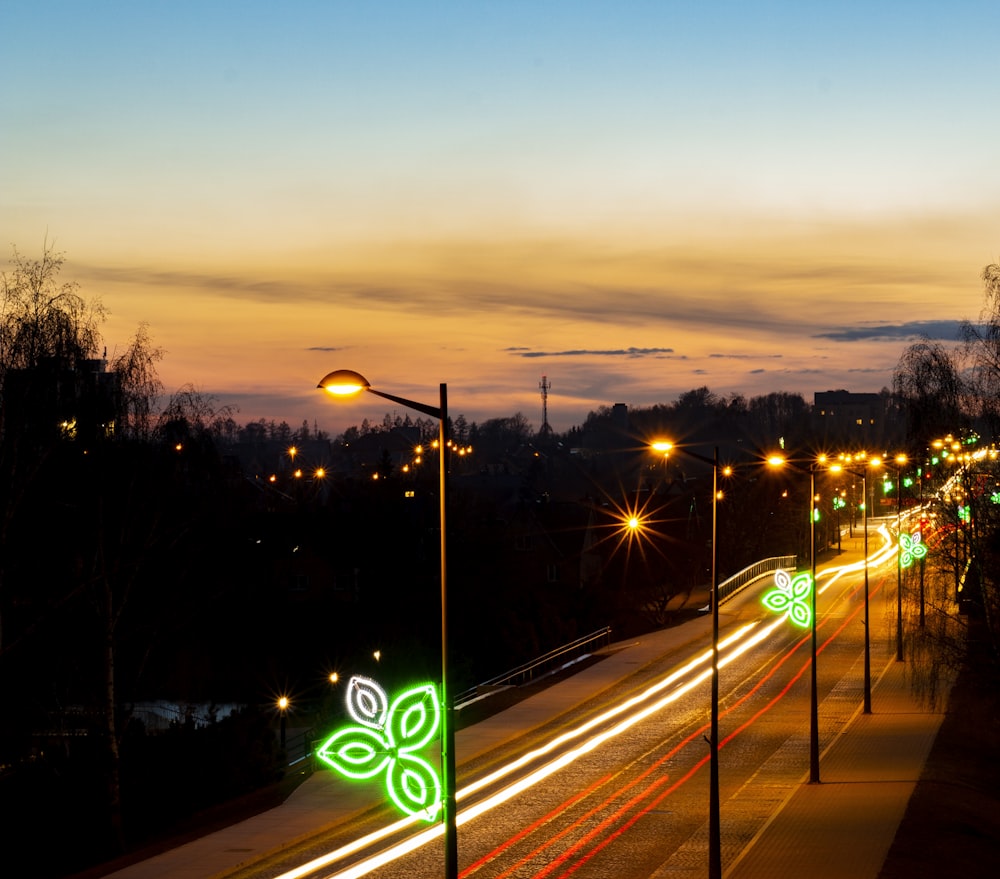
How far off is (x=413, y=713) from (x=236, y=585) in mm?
46995

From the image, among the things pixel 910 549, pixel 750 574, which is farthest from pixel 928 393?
pixel 750 574

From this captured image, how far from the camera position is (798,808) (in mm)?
28484

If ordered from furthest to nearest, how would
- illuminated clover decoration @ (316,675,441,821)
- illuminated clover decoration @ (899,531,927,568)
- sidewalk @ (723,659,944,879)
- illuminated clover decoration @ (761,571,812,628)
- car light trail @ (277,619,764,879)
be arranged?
illuminated clover decoration @ (761,571,812,628) → illuminated clover decoration @ (899,531,927,568) → car light trail @ (277,619,764,879) → sidewalk @ (723,659,944,879) → illuminated clover decoration @ (316,675,441,821)

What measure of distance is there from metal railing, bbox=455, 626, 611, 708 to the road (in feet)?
12.6

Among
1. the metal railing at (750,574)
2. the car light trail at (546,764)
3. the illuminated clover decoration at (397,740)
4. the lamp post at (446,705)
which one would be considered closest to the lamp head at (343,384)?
the lamp post at (446,705)

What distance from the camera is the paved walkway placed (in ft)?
78.1

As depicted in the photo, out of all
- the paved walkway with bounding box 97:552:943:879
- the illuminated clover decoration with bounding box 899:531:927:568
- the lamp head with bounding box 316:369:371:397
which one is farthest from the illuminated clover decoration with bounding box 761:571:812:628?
the lamp head with bounding box 316:369:371:397

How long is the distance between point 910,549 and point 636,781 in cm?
1709

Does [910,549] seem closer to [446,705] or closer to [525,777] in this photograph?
[525,777]

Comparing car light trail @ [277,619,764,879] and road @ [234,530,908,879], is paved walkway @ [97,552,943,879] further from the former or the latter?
car light trail @ [277,619,764,879]

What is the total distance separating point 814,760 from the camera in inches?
1226

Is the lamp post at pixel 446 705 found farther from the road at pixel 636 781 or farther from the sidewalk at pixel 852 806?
the sidewalk at pixel 852 806

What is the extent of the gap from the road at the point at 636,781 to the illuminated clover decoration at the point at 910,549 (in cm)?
504

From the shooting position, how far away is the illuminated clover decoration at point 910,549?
42.0 m
